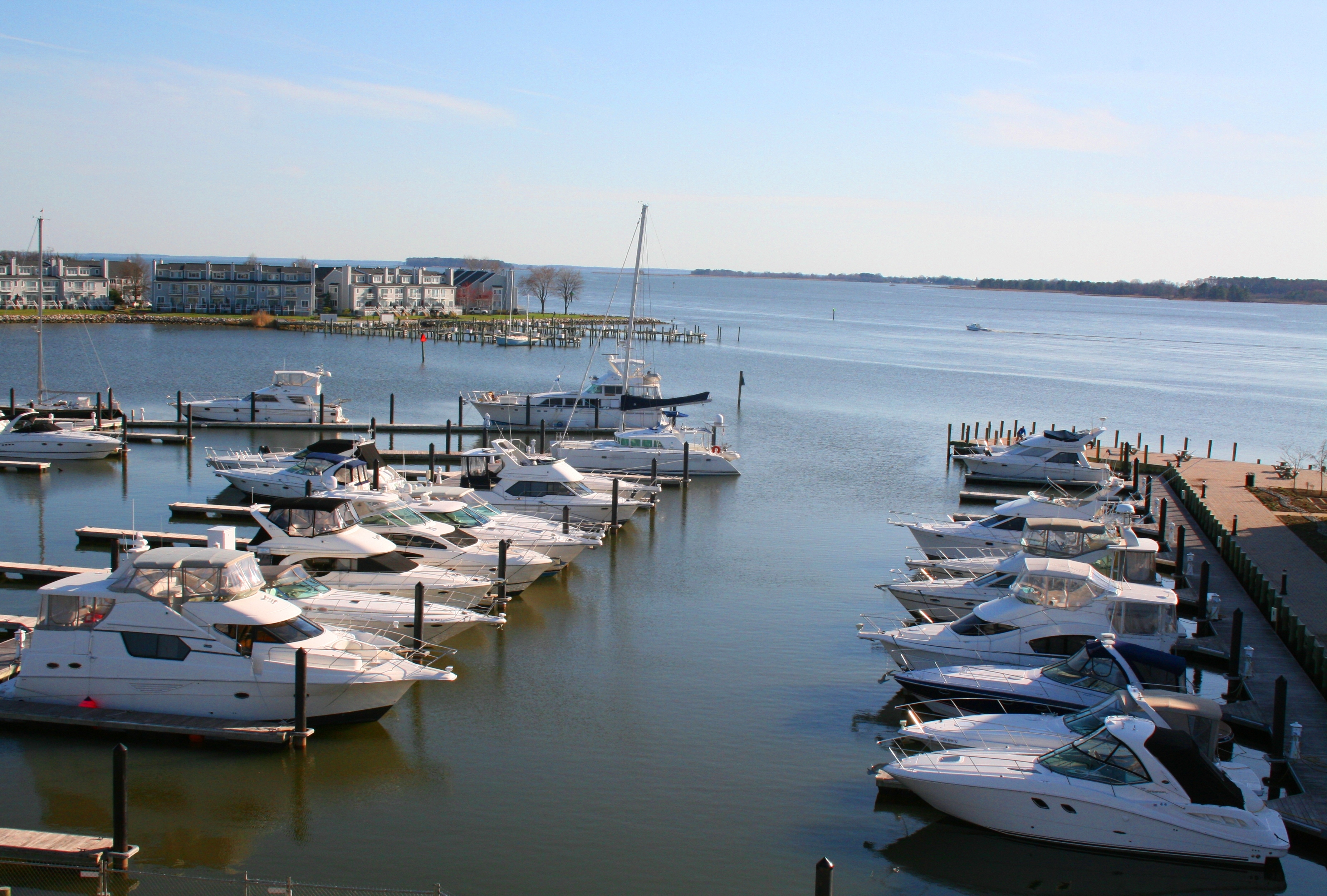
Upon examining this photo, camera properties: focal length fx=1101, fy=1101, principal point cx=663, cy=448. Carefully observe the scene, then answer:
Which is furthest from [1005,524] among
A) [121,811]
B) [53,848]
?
[53,848]

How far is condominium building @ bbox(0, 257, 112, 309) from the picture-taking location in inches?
4729

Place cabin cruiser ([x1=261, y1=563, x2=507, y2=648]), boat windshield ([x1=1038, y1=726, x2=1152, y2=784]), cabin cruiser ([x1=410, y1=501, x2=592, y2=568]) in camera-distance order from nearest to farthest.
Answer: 1. boat windshield ([x1=1038, y1=726, x2=1152, y2=784])
2. cabin cruiser ([x1=261, y1=563, x2=507, y2=648])
3. cabin cruiser ([x1=410, y1=501, x2=592, y2=568])

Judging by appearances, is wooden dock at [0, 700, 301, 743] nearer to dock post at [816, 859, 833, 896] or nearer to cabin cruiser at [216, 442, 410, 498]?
dock post at [816, 859, 833, 896]

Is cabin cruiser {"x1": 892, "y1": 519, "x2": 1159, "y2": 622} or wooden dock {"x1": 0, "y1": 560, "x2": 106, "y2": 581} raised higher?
cabin cruiser {"x1": 892, "y1": 519, "x2": 1159, "y2": 622}

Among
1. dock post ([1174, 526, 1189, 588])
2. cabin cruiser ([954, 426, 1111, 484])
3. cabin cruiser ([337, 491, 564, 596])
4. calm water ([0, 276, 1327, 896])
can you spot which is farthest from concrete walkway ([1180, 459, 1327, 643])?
cabin cruiser ([337, 491, 564, 596])

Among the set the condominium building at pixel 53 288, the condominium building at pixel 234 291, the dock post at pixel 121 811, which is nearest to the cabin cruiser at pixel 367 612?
the dock post at pixel 121 811

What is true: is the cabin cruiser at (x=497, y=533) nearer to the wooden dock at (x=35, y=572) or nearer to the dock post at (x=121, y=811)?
the wooden dock at (x=35, y=572)

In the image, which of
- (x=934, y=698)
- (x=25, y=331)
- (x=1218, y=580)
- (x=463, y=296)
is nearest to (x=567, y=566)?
(x=934, y=698)

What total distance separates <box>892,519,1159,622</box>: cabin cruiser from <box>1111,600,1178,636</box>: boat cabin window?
1955mm

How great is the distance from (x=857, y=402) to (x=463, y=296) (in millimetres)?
81529

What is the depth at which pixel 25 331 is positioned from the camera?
336 ft

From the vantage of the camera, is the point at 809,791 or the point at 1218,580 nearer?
the point at 809,791

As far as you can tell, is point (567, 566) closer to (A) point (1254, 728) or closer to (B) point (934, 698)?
(B) point (934, 698)

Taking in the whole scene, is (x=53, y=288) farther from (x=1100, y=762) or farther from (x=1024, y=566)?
(x=1100, y=762)
